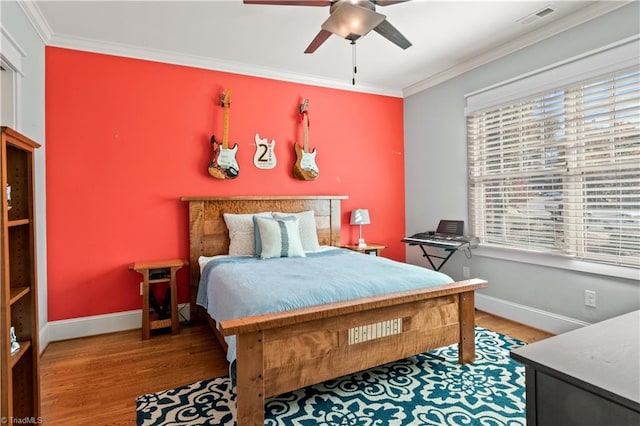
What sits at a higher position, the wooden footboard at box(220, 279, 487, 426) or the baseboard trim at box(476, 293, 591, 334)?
the wooden footboard at box(220, 279, 487, 426)

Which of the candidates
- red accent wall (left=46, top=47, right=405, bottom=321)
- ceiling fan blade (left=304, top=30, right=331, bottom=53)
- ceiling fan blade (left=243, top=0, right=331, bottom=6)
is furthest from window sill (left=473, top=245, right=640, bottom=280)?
ceiling fan blade (left=243, top=0, right=331, bottom=6)

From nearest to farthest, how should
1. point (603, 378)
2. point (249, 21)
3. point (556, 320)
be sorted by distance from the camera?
point (603, 378)
point (249, 21)
point (556, 320)

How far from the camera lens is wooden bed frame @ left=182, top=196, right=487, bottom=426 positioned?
67.4 inches

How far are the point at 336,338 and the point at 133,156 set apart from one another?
8.47ft

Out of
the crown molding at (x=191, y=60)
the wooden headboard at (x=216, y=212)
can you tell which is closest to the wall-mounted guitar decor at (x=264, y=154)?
the wooden headboard at (x=216, y=212)

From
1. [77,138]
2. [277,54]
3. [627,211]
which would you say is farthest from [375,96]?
[77,138]

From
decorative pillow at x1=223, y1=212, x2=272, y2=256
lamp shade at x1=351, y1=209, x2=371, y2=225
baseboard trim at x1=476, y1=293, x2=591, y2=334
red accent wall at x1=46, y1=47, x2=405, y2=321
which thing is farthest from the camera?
lamp shade at x1=351, y1=209, x2=371, y2=225

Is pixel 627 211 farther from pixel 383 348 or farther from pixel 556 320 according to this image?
pixel 383 348

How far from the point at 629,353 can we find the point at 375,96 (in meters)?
4.11

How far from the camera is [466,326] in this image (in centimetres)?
240

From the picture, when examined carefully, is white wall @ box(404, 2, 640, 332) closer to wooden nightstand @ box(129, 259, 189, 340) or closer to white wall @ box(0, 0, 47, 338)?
wooden nightstand @ box(129, 259, 189, 340)

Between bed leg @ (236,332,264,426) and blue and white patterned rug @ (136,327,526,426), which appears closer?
bed leg @ (236,332,264,426)

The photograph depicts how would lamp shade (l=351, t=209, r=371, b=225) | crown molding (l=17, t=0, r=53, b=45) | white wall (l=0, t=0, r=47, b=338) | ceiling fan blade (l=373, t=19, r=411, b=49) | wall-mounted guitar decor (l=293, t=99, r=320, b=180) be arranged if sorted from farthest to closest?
lamp shade (l=351, t=209, r=371, b=225) → wall-mounted guitar decor (l=293, t=99, r=320, b=180) → crown molding (l=17, t=0, r=53, b=45) → white wall (l=0, t=0, r=47, b=338) → ceiling fan blade (l=373, t=19, r=411, b=49)

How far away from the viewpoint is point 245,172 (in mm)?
3713
